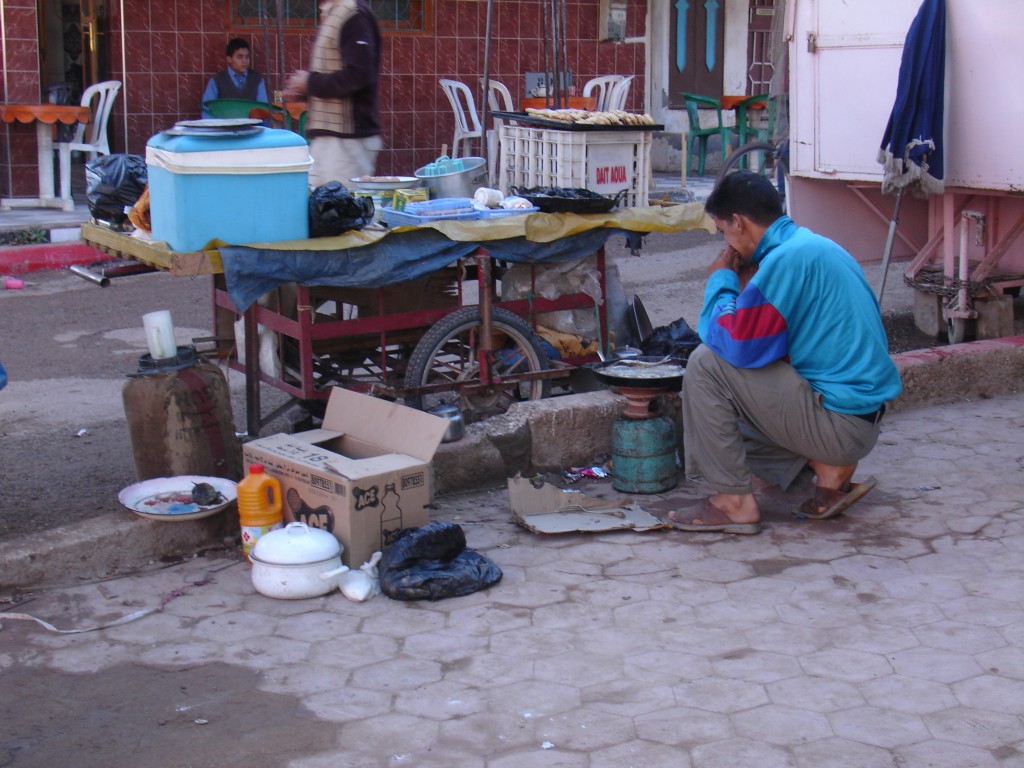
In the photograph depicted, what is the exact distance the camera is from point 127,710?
3.26 meters

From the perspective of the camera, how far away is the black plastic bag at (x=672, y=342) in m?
5.39

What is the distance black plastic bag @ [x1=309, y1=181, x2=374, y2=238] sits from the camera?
4.96 metres

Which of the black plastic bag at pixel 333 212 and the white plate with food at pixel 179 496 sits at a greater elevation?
the black plastic bag at pixel 333 212

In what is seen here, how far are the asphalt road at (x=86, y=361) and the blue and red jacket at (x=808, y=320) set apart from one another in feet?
7.49

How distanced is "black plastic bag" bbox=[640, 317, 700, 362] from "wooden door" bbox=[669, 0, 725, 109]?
9.73 m

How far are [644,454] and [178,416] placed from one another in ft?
5.93

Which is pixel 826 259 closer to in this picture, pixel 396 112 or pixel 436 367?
pixel 436 367

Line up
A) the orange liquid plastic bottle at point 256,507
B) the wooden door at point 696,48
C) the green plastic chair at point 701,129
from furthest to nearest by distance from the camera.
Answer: the wooden door at point 696,48
the green plastic chair at point 701,129
the orange liquid plastic bottle at point 256,507

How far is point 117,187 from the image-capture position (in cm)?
523

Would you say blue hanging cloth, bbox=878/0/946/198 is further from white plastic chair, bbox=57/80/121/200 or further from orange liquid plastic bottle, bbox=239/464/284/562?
white plastic chair, bbox=57/80/121/200

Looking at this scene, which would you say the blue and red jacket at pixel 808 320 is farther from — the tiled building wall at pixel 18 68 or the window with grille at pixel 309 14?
the window with grille at pixel 309 14

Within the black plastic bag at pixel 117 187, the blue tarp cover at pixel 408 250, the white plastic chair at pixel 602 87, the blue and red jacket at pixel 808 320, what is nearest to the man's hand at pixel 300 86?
the black plastic bag at pixel 117 187

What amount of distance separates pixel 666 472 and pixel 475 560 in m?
1.16

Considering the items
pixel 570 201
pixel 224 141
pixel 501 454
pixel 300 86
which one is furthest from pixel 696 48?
pixel 224 141
